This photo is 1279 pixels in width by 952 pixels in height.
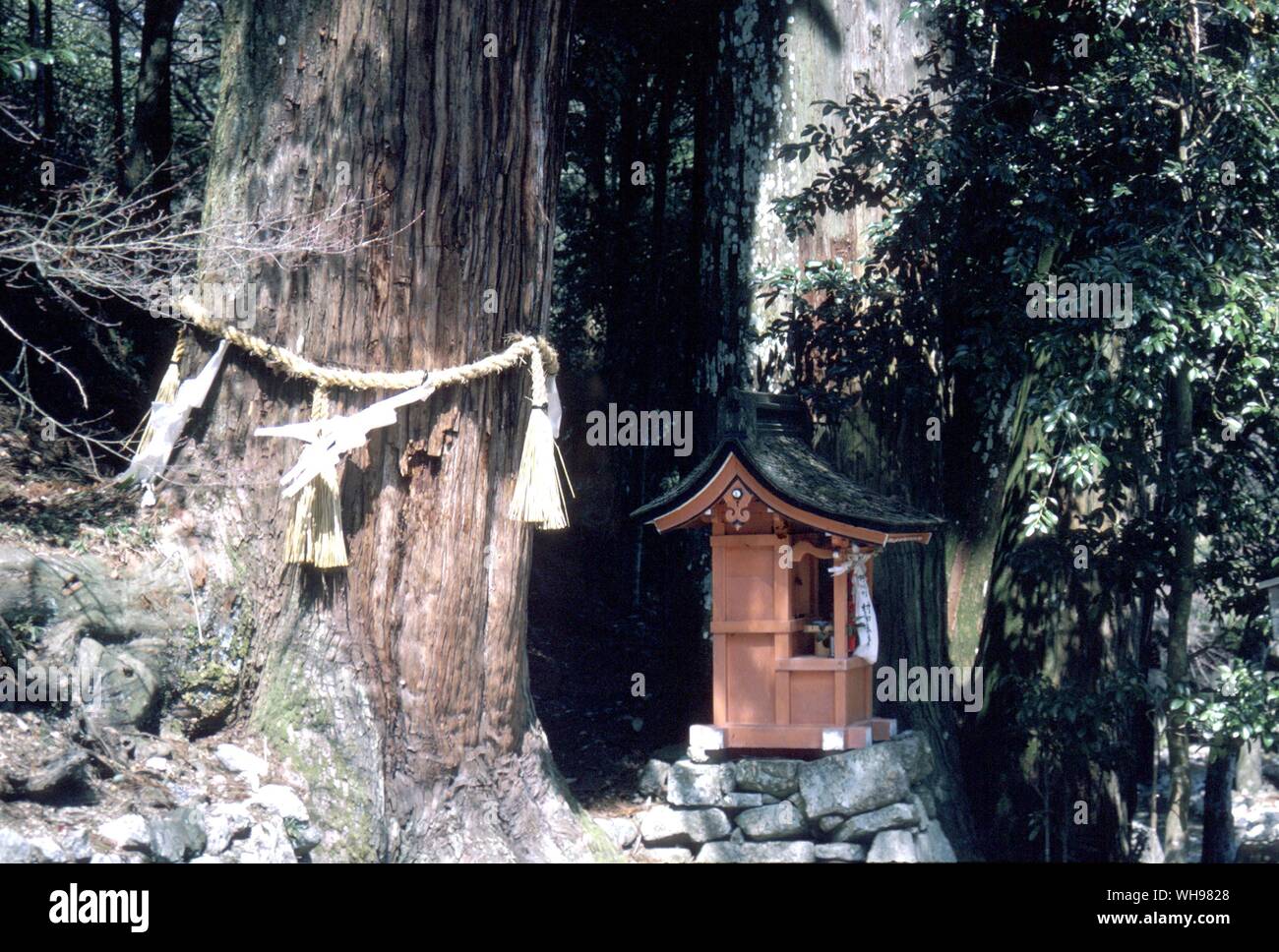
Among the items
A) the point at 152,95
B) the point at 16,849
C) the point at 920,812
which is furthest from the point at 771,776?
the point at 152,95

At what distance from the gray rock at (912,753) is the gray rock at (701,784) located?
758 mm

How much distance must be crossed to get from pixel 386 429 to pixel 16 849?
2.12 meters

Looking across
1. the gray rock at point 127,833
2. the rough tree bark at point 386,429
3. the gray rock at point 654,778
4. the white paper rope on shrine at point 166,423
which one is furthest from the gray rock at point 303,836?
the gray rock at point 654,778

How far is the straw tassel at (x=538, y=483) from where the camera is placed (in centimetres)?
556

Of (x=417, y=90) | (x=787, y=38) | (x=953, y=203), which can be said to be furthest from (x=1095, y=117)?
(x=417, y=90)

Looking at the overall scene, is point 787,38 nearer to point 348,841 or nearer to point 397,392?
point 397,392

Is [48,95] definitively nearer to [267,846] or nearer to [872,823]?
[267,846]

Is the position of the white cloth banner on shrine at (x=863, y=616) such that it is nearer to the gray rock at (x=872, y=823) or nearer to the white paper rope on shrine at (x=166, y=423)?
the gray rock at (x=872, y=823)

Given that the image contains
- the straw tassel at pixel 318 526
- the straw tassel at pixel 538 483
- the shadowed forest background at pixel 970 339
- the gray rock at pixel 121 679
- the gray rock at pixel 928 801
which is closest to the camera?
the gray rock at pixel 121 679

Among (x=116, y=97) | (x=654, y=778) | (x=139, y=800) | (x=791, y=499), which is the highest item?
(x=116, y=97)

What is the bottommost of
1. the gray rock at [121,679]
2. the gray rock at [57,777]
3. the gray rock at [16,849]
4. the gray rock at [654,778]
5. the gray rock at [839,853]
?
the gray rock at [839,853]

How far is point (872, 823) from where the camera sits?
5.92 metres

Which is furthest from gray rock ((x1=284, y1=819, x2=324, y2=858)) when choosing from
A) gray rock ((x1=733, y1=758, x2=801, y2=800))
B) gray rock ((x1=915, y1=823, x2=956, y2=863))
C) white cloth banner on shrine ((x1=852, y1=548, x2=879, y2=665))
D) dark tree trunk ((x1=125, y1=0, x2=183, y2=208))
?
dark tree trunk ((x1=125, y1=0, x2=183, y2=208))

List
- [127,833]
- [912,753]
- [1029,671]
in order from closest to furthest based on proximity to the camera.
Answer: [127,833] → [912,753] → [1029,671]
